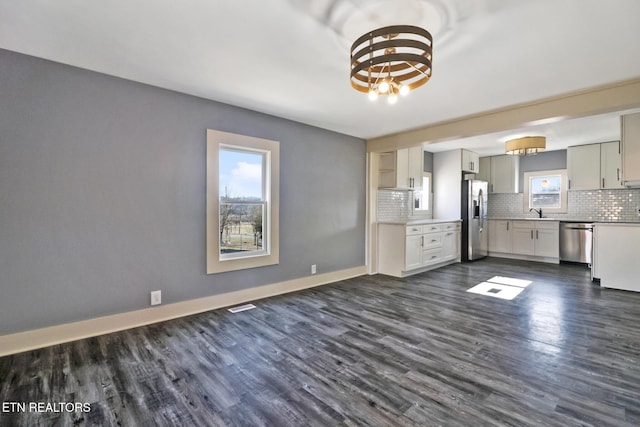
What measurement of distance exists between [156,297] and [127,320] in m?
0.30

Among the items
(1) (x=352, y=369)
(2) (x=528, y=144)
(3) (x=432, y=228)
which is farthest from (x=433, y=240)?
(1) (x=352, y=369)

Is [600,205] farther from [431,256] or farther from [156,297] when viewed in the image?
[156,297]

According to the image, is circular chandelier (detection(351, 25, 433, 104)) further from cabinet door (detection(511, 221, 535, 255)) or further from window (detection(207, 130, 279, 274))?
cabinet door (detection(511, 221, 535, 255))

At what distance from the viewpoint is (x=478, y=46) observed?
2250mm

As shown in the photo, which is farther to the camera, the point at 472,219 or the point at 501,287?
the point at 472,219

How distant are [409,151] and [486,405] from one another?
14.7 feet

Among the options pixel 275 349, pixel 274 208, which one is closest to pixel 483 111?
pixel 274 208

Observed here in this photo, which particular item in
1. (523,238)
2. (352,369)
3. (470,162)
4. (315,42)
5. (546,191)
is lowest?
(352,369)

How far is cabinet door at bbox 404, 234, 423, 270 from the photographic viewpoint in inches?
196

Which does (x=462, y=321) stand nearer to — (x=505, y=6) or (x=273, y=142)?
(x=505, y=6)

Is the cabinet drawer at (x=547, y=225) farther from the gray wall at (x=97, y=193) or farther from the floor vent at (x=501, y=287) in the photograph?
the gray wall at (x=97, y=193)

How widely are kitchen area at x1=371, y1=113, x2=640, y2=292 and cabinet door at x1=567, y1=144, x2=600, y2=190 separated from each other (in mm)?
15

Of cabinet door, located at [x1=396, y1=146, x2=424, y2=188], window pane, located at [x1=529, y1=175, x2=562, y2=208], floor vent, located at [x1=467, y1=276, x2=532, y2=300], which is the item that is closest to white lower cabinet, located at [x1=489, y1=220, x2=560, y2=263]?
window pane, located at [x1=529, y1=175, x2=562, y2=208]

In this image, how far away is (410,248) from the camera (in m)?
5.04
